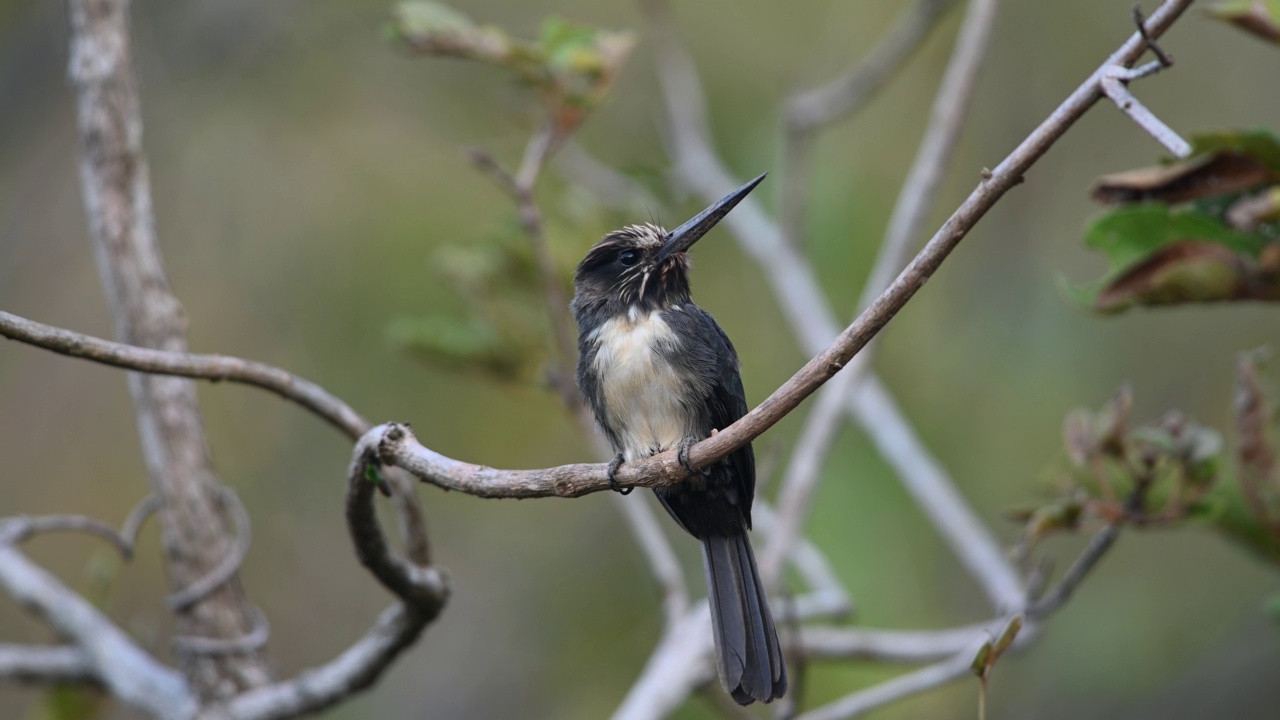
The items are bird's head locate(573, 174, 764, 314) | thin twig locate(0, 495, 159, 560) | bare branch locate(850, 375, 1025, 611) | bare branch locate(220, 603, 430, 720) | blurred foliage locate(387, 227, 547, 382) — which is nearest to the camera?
bare branch locate(220, 603, 430, 720)

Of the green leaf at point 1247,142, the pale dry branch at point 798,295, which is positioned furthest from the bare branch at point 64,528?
the green leaf at point 1247,142

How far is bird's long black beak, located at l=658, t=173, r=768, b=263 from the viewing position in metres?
2.62

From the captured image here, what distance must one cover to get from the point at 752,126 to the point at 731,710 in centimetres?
373

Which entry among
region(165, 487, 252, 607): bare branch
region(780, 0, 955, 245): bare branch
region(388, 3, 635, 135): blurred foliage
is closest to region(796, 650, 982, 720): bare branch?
region(165, 487, 252, 607): bare branch

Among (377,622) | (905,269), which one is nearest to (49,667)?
(377,622)

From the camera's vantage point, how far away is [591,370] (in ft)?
10.0

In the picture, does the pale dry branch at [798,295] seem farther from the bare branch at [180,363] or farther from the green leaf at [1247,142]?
the bare branch at [180,363]

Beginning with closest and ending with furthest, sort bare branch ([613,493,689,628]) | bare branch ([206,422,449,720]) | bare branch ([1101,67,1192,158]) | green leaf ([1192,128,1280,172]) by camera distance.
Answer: bare branch ([1101,67,1192,158]), bare branch ([206,422,449,720]), green leaf ([1192,128,1280,172]), bare branch ([613,493,689,628])

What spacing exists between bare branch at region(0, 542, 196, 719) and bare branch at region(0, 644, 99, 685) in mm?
29

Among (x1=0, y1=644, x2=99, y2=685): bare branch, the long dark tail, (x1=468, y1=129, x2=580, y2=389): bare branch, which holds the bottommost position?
the long dark tail

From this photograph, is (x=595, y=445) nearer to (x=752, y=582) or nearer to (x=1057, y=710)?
(x=752, y=582)

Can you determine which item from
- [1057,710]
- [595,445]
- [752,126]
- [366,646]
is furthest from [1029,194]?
[366,646]

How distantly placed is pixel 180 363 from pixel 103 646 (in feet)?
4.08

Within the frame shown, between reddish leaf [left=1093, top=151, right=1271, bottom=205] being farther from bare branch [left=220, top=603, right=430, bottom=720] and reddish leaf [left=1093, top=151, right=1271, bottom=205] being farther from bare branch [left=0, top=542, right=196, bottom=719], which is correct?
bare branch [left=0, top=542, right=196, bottom=719]
